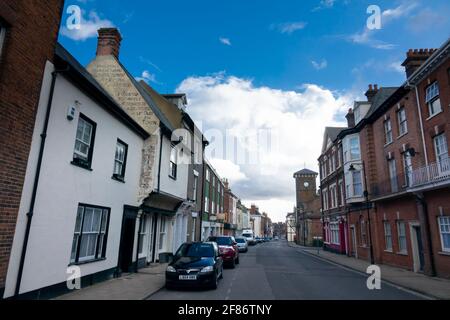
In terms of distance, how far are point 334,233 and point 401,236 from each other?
14.5 meters

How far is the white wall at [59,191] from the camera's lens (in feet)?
22.2

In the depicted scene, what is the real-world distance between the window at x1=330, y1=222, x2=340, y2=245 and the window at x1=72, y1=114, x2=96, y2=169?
27.3 m

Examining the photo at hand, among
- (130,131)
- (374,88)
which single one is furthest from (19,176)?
(374,88)

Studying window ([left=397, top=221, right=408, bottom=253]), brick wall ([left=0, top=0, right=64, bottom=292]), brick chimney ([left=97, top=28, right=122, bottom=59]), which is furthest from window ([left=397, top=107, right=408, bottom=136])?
brick wall ([left=0, top=0, right=64, bottom=292])

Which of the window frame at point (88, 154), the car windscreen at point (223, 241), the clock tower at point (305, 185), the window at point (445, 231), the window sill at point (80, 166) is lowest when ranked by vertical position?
the car windscreen at point (223, 241)

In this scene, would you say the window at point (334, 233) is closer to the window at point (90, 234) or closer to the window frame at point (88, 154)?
the window at point (90, 234)

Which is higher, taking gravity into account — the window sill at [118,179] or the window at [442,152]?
the window at [442,152]

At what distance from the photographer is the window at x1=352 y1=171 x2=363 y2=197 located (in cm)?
Result: 2388

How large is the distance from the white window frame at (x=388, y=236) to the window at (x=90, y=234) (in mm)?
17861

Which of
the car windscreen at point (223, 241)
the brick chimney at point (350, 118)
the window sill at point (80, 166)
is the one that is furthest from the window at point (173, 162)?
the brick chimney at point (350, 118)

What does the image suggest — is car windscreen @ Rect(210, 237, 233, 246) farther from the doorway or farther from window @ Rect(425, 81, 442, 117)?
window @ Rect(425, 81, 442, 117)

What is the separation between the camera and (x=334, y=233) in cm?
3155

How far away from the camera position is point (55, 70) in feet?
25.1
